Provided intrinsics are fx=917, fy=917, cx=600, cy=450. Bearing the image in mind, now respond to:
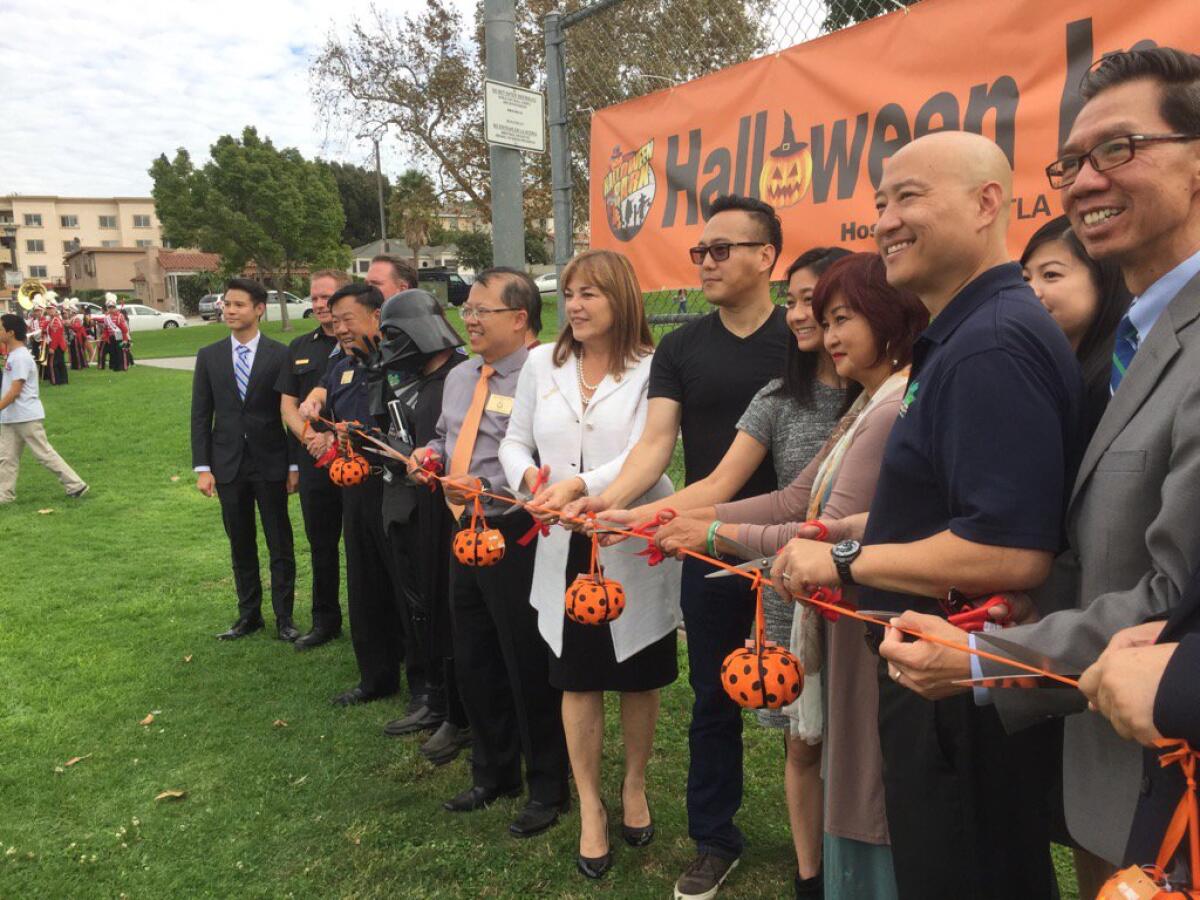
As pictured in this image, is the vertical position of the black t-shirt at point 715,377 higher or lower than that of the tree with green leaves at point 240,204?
lower

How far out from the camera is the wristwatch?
195 centimetres

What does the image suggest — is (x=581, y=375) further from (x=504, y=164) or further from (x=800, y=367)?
(x=504, y=164)

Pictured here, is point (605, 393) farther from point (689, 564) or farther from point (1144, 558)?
point (1144, 558)

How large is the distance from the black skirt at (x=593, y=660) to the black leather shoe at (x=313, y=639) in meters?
3.02

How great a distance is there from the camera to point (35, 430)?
1034 centimetres

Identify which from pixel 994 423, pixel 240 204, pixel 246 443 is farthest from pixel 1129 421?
pixel 240 204

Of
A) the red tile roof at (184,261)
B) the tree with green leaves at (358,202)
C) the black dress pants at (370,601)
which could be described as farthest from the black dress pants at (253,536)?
the red tile roof at (184,261)

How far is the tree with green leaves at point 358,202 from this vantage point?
253 feet

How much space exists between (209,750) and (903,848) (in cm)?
371

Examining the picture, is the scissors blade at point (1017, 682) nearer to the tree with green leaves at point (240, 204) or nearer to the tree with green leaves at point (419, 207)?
the tree with green leaves at point (419, 207)

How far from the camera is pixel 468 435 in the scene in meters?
3.89

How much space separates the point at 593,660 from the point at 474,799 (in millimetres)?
980

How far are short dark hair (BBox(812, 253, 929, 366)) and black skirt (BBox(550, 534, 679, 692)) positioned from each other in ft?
4.62

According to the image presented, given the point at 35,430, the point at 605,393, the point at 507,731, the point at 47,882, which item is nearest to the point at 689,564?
the point at 605,393
